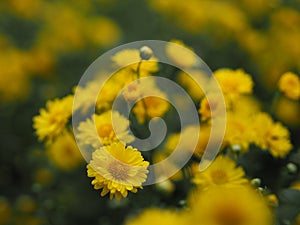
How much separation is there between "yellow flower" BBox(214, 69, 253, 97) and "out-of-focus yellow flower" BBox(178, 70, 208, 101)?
4 centimetres

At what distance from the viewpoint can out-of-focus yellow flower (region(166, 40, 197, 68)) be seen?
159 cm

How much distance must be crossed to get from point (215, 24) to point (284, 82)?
141 cm

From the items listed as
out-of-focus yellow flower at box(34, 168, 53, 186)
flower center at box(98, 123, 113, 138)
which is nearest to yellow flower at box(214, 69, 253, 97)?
flower center at box(98, 123, 113, 138)

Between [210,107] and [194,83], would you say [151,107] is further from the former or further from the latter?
[194,83]

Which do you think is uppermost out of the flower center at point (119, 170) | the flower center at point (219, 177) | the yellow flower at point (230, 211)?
the yellow flower at point (230, 211)

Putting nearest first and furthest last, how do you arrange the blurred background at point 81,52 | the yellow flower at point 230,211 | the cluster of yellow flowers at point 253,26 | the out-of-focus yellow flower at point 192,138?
the yellow flower at point 230,211, the out-of-focus yellow flower at point 192,138, the blurred background at point 81,52, the cluster of yellow flowers at point 253,26

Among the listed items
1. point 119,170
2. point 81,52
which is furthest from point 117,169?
point 81,52

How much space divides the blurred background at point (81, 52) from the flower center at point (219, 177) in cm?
53

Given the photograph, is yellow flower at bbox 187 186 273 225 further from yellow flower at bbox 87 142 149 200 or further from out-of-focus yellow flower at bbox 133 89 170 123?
out-of-focus yellow flower at bbox 133 89 170 123

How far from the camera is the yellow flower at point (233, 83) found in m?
1.53

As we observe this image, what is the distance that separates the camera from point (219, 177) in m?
1.26

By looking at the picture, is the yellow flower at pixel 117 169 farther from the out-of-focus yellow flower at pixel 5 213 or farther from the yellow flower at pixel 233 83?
the out-of-focus yellow flower at pixel 5 213

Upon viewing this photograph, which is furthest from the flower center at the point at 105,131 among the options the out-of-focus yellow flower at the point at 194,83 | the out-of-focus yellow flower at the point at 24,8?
the out-of-focus yellow flower at the point at 24,8

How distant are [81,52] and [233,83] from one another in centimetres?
157
